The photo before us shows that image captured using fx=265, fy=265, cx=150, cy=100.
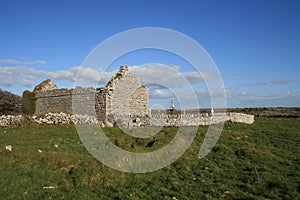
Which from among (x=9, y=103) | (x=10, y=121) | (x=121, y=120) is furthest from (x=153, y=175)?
(x=9, y=103)

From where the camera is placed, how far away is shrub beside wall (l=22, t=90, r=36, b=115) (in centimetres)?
3441

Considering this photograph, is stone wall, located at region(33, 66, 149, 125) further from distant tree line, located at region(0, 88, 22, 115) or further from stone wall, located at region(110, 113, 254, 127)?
distant tree line, located at region(0, 88, 22, 115)

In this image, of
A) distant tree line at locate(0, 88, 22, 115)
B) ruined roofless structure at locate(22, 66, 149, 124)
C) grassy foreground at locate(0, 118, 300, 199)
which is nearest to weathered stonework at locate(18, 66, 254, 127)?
ruined roofless structure at locate(22, 66, 149, 124)

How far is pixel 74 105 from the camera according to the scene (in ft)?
95.6

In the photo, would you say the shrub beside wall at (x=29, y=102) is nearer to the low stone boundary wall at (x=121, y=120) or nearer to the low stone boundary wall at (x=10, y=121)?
the low stone boundary wall at (x=121, y=120)

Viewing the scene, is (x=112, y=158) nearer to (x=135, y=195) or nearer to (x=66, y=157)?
(x=66, y=157)

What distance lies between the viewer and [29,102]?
34875 mm

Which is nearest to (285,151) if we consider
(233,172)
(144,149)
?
(233,172)

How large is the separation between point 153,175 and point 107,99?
15702mm

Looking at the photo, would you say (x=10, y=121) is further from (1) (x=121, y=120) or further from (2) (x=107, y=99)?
(1) (x=121, y=120)

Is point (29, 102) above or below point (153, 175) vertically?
above

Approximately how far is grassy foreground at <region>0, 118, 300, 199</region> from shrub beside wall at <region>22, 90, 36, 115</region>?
65.5 ft

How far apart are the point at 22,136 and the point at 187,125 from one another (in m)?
14.0

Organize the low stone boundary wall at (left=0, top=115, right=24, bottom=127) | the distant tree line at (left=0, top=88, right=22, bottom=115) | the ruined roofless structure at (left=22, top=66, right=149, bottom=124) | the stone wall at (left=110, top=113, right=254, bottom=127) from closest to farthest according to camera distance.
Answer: the stone wall at (left=110, top=113, right=254, bottom=127)
the low stone boundary wall at (left=0, top=115, right=24, bottom=127)
the ruined roofless structure at (left=22, top=66, right=149, bottom=124)
the distant tree line at (left=0, top=88, right=22, bottom=115)
